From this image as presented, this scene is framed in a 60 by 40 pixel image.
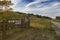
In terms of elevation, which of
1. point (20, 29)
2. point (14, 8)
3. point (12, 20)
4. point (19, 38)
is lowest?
point (19, 38)

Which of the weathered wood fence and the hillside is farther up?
the hillside

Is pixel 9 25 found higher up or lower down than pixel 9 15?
lower down

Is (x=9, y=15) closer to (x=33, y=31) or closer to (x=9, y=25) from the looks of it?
(x=9, y=25)

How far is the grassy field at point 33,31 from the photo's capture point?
1736mm

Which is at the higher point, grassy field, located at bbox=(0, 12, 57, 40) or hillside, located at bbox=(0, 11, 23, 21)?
hillside, located at bbox=(0, 11, 23, 21)

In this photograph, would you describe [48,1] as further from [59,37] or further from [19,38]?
[19,38]

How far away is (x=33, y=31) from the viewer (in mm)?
1760

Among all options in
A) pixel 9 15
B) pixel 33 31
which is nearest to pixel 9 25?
pixel 9 15

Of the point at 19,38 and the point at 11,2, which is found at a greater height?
the point at 11,2

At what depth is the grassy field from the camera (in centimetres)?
174

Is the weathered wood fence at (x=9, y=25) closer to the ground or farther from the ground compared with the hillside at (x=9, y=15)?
closer to the ground

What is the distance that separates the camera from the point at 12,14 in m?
1.78

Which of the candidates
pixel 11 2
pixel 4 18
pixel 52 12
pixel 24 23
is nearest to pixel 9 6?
pixel 11 2

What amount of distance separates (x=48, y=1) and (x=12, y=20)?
564mm
